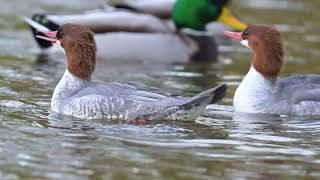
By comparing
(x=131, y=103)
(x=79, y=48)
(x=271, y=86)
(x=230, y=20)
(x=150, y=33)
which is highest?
(x=230, y=20)

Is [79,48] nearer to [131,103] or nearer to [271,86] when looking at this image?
[131,103]

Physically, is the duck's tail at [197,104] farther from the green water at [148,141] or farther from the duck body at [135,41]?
the duck body at [135,41]

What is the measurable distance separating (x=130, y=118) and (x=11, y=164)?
242 cm

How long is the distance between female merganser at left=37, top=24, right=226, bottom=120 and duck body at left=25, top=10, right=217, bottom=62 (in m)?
5.17

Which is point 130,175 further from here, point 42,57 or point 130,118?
point 42,57

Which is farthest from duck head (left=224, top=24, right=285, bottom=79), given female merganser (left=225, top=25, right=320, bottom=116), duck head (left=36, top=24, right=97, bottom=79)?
duck head (left=36, top=24, right=97, bottom=79)

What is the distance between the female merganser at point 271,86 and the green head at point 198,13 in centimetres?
504

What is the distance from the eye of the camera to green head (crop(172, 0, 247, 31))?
1773 centimetres

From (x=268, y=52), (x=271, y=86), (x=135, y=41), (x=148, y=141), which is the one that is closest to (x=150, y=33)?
(x=135, y=41)

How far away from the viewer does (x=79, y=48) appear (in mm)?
11828

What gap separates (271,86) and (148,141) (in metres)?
2.87

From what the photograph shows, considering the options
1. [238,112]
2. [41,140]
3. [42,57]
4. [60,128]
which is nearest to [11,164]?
[41,140]

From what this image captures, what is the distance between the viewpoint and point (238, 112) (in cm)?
1236

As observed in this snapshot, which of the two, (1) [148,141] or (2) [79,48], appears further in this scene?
(2) [79,48]
